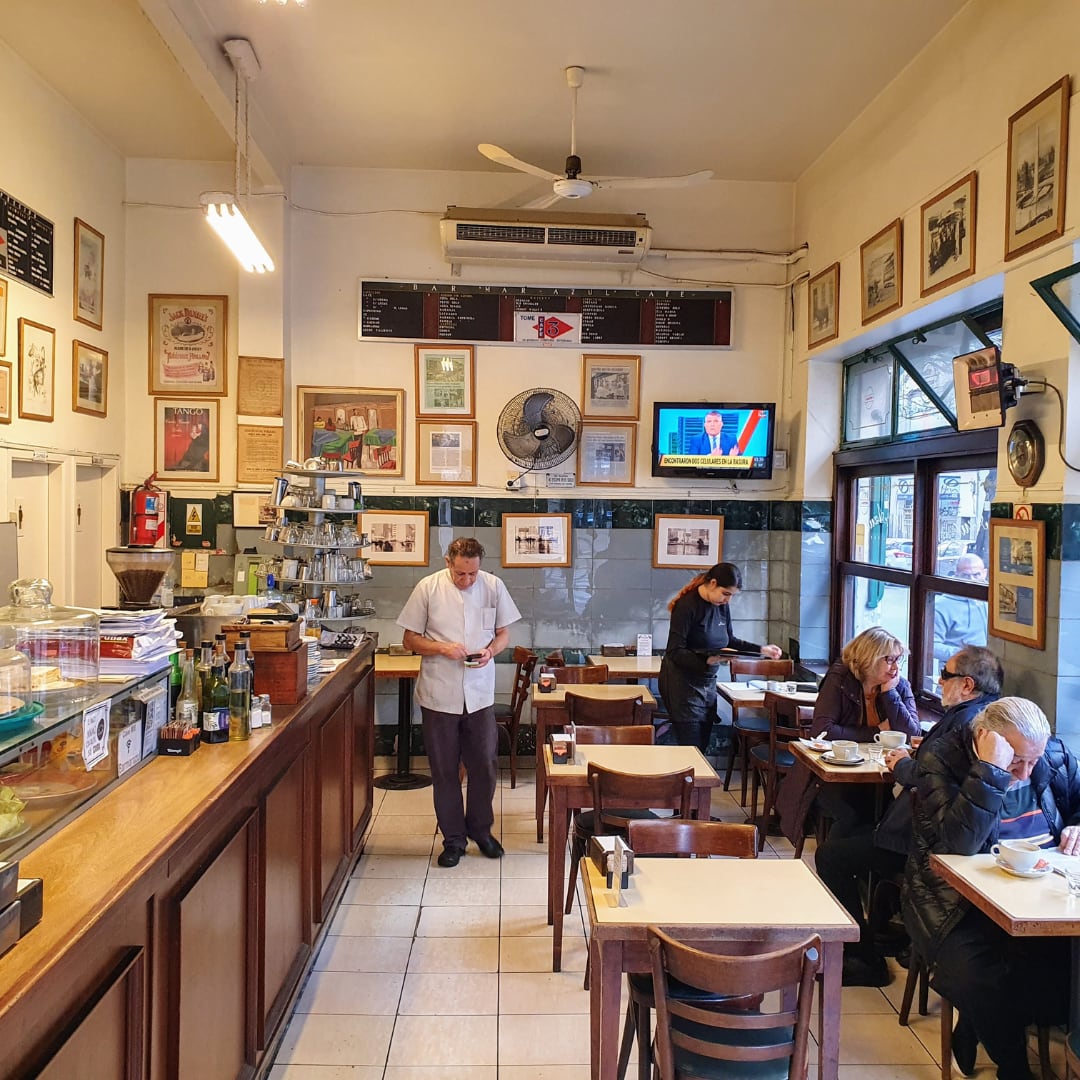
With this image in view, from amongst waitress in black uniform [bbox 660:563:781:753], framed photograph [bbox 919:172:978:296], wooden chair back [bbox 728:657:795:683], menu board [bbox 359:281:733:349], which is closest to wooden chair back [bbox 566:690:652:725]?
waitress in black uniform [bbox 660:563:781:753]

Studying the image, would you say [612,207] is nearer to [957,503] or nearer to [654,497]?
[654,497]

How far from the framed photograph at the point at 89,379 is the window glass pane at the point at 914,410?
506 centimetres

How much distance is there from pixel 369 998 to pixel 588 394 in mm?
4387

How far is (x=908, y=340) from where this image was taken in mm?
5090

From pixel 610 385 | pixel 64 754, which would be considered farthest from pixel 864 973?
pixel 610 385

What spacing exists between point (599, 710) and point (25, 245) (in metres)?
4.04

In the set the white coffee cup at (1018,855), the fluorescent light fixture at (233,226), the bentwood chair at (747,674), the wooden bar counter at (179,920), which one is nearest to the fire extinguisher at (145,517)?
the fluorescent light fixture at (233,226)

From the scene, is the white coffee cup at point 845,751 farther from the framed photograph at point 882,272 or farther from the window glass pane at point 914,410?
the framed photograph at point 882,272

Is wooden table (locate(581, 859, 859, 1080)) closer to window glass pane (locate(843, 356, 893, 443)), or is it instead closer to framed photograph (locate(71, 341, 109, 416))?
window glass pane (locate(843, 356, 893, 443))

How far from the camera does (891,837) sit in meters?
3.35

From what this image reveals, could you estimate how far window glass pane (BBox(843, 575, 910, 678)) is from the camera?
5.32 metres

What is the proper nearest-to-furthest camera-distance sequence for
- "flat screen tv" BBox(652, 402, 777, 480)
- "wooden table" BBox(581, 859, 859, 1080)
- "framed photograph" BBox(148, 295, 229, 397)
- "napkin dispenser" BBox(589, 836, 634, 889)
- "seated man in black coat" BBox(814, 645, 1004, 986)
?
"wooden table" BBox(581, 859, 859, 1080) < "napkin dispenser" BBox(589, 836, 634, 889) < "seated man in black coat" BBox(814, 645, 1004, 986) < "framed photograph" BBox(148, 295, 229, 397) < "flat screen tv" BBox(652, 402, 777, 480)

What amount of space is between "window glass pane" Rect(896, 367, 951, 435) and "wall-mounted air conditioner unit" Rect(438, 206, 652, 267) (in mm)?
2027

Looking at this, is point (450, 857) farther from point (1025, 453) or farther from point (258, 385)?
point (258, 385)
